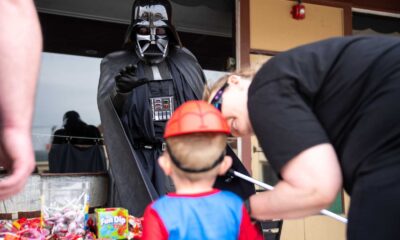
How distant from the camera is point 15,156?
2.32ft

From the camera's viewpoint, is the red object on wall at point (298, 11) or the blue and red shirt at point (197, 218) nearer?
the blue and red shirt at point (197, 218)

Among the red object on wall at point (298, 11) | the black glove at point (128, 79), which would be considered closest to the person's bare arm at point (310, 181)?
the black glove at point (128, 79)

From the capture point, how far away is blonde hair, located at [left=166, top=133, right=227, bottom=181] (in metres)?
1.19

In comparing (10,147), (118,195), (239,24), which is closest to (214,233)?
(10,147)

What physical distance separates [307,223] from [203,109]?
3.25 metres

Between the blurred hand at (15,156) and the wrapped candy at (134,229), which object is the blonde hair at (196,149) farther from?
the wrapped candy at (134,229)

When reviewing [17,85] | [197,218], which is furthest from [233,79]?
[17,85]

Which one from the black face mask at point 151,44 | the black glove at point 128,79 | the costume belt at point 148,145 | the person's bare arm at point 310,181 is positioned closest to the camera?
the person's bare arm at point 310,181

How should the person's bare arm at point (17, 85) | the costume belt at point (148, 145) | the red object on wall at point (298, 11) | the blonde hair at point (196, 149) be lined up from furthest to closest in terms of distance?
the red object on wall at point (298, 11)
the costume belt at point (148, 145)
the blonde hair at point (196, 149)
the person's bare arm at point (17, 85)

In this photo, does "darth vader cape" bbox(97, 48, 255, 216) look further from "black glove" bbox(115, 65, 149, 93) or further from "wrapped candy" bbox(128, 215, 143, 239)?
"wrapped candy" bbox(128, 215, 143, 239)

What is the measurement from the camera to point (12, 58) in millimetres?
683

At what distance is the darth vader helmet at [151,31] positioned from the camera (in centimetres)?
279

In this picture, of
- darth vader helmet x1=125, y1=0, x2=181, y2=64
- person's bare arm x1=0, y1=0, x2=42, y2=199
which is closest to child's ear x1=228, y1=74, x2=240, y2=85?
person's bare arm x1=0, y1=0, x2=42, y2=199

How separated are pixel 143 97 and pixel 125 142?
290 millimetres
